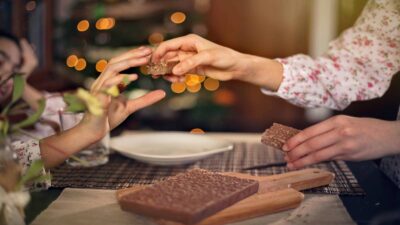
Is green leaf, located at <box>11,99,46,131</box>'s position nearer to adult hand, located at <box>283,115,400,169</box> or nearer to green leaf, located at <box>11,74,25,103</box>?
green leaf, located at <box>11,74,25,103</box>

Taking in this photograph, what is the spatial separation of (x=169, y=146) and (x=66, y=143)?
20.1 inches

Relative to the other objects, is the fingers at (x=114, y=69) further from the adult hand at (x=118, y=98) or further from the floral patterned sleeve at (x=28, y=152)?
the floral patterned sleeve at (x=28, y=152)

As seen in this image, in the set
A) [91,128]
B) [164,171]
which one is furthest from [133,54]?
[164,171]

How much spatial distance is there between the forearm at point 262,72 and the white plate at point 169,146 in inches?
7.9

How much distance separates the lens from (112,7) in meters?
3.76

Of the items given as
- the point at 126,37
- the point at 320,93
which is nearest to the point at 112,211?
the point at 320,93

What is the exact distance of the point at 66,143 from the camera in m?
1.07

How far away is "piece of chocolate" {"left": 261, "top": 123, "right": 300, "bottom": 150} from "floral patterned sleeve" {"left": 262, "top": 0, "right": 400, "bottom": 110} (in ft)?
0.89

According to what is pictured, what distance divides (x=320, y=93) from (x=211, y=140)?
1.18ft

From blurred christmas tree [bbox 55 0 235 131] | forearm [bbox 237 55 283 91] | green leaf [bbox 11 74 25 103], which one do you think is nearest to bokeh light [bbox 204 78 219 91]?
blurred christmas tree [bbox 55 0 235 131]

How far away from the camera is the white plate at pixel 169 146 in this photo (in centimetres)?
135

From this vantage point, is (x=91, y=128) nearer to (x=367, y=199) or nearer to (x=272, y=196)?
(x=272, y=196)

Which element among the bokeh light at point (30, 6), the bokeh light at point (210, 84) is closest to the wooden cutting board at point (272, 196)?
the bokeh light at point (30, 6)

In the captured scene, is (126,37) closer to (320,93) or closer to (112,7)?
(112,7)
